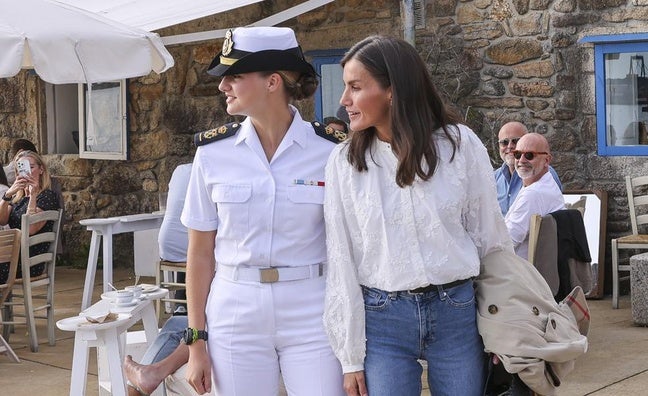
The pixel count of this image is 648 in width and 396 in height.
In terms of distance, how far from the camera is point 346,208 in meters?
2.62

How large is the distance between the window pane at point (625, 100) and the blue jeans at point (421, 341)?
5.81 metres

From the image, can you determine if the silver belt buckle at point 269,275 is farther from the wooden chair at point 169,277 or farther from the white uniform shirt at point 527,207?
the wooden chair at point 169,277

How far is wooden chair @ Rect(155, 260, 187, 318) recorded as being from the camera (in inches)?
260

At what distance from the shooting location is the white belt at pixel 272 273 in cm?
271

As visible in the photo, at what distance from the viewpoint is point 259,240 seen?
2.73 meters

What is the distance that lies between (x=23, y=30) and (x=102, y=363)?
2389 millimetres

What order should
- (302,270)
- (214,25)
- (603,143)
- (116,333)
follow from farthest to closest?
(214,25) < (603,143) < (116,333) < (302,270)

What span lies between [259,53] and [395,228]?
0.60 meters

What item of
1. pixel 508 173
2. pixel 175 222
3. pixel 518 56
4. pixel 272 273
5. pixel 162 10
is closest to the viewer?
pixel 272 273

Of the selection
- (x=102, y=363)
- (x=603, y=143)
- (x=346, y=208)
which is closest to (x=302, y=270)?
(x=346, y=208)

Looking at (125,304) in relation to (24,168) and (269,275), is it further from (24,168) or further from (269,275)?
(24,168)

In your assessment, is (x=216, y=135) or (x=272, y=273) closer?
(x=272, y=273)

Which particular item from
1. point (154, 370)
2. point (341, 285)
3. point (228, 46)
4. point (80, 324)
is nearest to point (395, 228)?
point (341, 285)

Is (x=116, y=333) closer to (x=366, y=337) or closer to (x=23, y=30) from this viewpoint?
(x=366, y=337)
